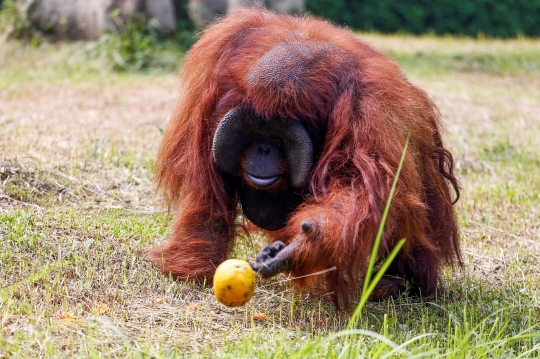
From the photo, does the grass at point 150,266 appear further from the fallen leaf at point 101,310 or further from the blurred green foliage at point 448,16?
the blurred green foliage at point 448,16

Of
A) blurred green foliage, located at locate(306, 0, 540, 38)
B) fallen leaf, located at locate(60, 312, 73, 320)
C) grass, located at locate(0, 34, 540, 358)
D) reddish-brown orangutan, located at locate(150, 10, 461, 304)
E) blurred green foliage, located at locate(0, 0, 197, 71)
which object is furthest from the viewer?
blurred green foliage, located at locate(306, 0, 540, 38)

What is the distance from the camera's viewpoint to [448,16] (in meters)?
14.5

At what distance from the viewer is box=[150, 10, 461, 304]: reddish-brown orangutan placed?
2.97 meters

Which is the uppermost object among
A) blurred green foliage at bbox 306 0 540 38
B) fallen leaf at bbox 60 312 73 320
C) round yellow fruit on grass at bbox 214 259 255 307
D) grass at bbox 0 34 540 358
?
round yellow fruit on grass at bbox 214 259 255 307

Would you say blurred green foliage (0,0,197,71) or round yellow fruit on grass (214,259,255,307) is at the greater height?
round yellow fruit on grass (214,259,255,307)

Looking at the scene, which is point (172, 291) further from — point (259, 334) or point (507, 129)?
point (507, 129)

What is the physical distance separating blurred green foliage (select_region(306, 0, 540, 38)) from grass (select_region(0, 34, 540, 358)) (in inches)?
276

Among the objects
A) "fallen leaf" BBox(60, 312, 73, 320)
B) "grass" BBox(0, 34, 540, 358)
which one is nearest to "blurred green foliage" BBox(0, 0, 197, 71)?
"grass" BBox(0, 34, 540, 358)

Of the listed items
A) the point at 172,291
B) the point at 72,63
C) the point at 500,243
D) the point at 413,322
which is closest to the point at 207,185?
the point at 172,291

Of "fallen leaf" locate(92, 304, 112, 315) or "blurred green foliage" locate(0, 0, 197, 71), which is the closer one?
"fallen leaf" locate(92, 304, 112, 315)

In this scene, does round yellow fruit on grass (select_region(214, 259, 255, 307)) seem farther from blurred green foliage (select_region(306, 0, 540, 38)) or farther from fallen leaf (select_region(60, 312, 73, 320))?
blurred green foliage (select_region(306, 0, 540, 38))

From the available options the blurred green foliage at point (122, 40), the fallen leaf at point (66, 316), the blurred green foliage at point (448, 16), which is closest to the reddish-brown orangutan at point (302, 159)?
the fallen leaf at point (66, 316)

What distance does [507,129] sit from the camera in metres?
7.02

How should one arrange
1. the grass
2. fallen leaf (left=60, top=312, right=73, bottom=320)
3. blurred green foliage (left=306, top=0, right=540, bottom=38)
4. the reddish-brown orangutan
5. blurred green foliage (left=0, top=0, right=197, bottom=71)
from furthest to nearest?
1. blurred green foliage (left=306, top=0, right=540, bottom=38)
2. blurred green foliage (left=0, top=0, right=197, bottom=71)
3. the reddish-brown orangutan
4. fallen leaf (left=60, top=312, right=73, bottom=320)
5. the grass
